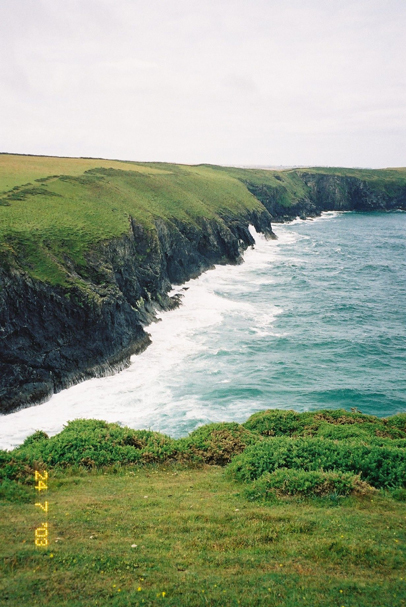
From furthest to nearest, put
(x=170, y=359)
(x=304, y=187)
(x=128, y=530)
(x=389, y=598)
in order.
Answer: (x=304, y=187), (x=170, y=359), (x=128, y=530), (x=389, y=598)

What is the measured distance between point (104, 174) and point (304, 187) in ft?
384

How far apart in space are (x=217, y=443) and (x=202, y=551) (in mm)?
9544

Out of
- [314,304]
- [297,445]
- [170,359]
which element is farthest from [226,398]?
[314,304]

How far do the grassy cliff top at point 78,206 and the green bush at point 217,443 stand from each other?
2053 centimetres

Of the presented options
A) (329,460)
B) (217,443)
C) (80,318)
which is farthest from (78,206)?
(329,460)

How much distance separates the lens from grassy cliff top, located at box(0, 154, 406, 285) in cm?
3791

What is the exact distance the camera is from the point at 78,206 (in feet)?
168

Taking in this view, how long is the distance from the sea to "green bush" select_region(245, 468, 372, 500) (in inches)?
A: 515

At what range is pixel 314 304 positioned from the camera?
2232 inches

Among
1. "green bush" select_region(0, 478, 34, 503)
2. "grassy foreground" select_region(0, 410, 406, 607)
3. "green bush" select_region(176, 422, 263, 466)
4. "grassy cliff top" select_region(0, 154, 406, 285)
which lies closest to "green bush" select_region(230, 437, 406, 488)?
"grassy foreground" select_region(0, 410, 406, 607)

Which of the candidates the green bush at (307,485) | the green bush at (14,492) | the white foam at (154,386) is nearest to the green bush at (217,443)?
the green bush at (307,485)

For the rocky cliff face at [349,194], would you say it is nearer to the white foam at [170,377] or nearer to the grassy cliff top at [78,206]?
the grassy cliff top at [78,206]

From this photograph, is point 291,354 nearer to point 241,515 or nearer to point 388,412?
point 388,412

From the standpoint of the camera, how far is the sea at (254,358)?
102 feet
